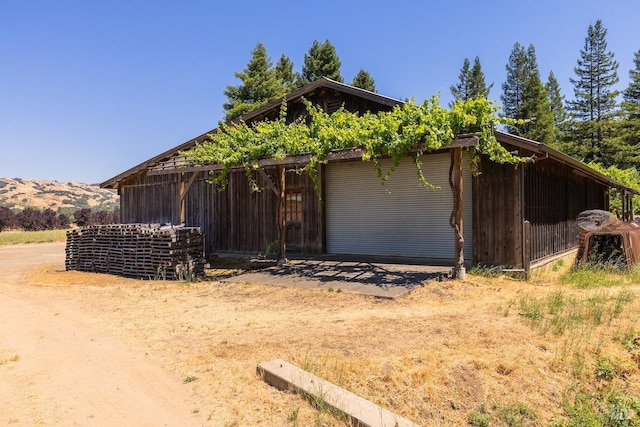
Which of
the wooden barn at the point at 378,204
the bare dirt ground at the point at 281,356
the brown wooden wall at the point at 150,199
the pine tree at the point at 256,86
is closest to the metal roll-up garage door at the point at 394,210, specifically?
the wooden barn at the point at 378,204

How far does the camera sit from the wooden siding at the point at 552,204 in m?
11.5

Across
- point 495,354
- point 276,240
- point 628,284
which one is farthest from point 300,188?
point 495,354

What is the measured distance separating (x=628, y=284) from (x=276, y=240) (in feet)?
31.7

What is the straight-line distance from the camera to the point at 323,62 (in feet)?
121

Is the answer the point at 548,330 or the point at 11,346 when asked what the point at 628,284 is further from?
the point at 11,346

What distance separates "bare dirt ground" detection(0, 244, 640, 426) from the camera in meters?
3.81

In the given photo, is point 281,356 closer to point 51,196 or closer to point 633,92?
point 633,92

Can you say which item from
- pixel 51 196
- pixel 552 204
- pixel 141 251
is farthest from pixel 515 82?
pixel 51 196

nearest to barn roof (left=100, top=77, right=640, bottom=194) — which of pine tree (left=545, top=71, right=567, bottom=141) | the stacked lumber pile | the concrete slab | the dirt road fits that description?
the concrete slab

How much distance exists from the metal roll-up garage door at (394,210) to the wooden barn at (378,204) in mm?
30

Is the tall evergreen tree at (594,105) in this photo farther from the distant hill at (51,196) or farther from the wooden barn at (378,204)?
the distant hill at (51,196)

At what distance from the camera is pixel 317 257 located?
43.9ft

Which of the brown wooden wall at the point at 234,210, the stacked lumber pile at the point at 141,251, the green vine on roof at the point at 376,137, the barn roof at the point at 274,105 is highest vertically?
the barn roof at the point at 274,105

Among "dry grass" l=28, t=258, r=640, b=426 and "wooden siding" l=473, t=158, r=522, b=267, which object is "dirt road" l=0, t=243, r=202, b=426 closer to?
"dry grass" l=28, t=258, r=640, b=426
